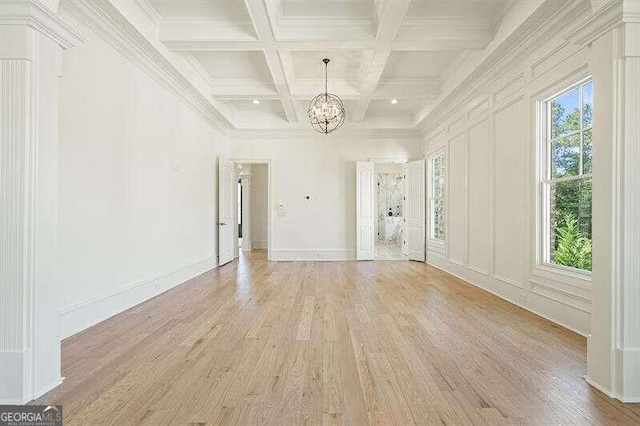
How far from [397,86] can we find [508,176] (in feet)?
9.08

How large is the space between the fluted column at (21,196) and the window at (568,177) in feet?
14.1

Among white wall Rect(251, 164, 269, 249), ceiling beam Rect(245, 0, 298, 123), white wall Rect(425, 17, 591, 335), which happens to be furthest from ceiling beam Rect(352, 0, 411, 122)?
white wall Rect(251, 164, 269, 249)

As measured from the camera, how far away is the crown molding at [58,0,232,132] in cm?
339

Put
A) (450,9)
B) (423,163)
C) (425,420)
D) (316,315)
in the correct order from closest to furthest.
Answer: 1. (425,420)
2. (316,315)
3. (450,9)
4. (423,163)

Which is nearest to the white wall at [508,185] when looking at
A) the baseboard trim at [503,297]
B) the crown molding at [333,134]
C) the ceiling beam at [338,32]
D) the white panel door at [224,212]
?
the baseboard trim at [503,297]

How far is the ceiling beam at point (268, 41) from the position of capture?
380 cm

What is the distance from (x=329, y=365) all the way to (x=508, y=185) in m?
3.41

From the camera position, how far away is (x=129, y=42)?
4070 millimetres

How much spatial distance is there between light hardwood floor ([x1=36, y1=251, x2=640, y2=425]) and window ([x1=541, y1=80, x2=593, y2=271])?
0.80 m

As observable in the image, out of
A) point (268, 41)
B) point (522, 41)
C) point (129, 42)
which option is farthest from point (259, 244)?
point (522, 41)

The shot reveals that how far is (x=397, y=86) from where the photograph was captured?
21.1ft

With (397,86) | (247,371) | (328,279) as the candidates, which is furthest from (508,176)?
(247,371)

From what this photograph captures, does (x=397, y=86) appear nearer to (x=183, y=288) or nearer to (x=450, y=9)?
(x=450, y=9)

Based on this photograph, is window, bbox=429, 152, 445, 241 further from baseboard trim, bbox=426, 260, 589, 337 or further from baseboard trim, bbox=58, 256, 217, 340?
baseboard trim, bbox=58, 256, 217, 340
